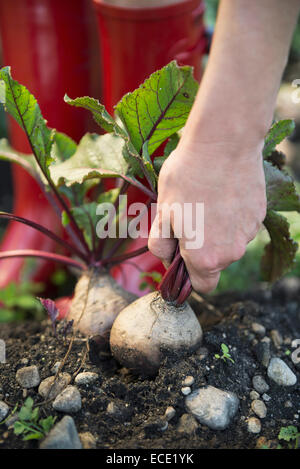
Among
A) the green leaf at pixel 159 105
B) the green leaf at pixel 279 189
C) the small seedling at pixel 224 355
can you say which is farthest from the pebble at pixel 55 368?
the green leaf at pixel 279 189

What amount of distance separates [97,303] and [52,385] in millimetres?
325

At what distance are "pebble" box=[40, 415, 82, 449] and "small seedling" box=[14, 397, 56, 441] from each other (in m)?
0.02

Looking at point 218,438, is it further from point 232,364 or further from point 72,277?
point 72,277

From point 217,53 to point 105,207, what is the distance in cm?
76

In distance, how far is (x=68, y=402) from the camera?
1.24m

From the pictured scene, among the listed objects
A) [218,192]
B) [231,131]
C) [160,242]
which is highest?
[231,131]

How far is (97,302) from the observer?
1.57m

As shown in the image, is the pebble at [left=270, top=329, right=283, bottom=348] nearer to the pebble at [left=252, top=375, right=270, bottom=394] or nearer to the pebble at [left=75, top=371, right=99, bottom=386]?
the pebble at [left=252, top=375, right=270, bottom=394]

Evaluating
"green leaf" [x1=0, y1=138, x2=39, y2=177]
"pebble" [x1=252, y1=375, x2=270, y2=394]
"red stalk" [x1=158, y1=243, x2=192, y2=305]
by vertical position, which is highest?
"green leaf" [x1=0, y1=138, x2=39, y2=177]

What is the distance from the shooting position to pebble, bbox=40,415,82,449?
3.67 ft

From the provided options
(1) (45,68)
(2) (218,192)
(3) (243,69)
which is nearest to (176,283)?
(2) (218,192)

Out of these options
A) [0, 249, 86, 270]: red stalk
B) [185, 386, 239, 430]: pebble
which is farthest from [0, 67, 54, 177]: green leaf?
[185, 386, 239, 430]: pebble

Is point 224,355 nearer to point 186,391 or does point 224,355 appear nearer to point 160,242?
point 186,391
